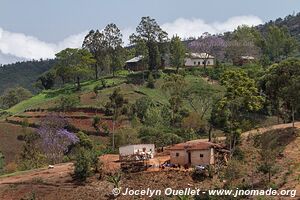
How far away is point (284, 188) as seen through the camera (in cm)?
3294

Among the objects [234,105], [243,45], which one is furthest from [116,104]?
[243,45]

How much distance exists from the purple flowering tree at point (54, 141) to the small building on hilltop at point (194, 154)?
50.6 ft

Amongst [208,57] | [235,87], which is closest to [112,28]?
[208,57]

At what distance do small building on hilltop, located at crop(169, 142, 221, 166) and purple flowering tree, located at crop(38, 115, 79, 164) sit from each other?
15428mm

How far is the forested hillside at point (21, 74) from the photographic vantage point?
582 feet

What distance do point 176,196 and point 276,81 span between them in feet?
47.6

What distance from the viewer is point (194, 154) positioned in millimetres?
39688

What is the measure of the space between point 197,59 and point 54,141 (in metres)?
44.7

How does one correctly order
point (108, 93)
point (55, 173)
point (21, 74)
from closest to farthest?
point (55, 173)
point (108, 93)
point (21, 74)

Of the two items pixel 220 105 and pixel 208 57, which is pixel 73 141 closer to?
pixel 220 105

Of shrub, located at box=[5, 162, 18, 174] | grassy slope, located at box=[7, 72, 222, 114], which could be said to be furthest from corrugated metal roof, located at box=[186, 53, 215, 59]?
A: shrub, located at box=[5, 162, 18, 174]

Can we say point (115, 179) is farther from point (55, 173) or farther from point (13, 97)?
point (13, 97)

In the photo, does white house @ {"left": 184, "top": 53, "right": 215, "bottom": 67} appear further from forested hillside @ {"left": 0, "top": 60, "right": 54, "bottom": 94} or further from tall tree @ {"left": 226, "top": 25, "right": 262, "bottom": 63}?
forested hillside @ {"left": 0, "top": 60, "right": 54, "bottom": 94}

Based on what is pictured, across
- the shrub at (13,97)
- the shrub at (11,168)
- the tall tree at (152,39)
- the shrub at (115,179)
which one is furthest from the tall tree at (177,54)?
the shrub at (115,179)
